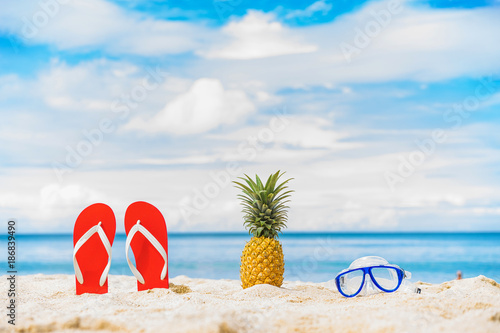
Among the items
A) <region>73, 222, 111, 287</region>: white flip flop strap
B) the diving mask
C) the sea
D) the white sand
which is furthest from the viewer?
the sea

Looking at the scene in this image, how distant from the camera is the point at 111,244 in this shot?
5059mm

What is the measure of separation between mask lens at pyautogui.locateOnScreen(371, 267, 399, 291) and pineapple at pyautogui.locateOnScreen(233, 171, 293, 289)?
43.5 inches

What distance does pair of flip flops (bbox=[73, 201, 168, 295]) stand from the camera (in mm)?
4910

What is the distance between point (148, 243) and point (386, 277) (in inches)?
107

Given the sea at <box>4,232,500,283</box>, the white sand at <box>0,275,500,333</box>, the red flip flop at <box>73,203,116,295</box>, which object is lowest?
the sea at <box>4,232,500,283</box>

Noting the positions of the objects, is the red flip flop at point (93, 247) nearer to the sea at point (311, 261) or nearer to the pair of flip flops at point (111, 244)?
the pair of flip flops at point (111, 244)

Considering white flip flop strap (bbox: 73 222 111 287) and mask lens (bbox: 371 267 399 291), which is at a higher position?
white flip flop strap (bbox: 73 222 111 287)

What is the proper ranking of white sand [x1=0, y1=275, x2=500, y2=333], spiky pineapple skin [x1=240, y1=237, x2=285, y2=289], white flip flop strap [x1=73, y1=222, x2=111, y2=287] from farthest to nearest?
1. spiky pineapple skin [x1=240, y1=237, x2=285, y2=289]
2. white flip flop strap [x1=73, y1=222, x2=111, y2=287]
3. white sand [x1=0, y1=275, x2=500, y2=333]

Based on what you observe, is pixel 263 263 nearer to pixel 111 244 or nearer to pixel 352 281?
pixel 352 281

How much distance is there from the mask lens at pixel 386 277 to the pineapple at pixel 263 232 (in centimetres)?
111

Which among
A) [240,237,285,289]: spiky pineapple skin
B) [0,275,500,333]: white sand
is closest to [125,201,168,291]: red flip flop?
[0,275,500,333]: white sand

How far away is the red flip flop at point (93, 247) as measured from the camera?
16.0ft

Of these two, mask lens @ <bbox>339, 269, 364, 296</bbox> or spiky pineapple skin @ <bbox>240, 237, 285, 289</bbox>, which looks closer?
mask lens @ <bbox>339, 269, 364, 296</bbox>

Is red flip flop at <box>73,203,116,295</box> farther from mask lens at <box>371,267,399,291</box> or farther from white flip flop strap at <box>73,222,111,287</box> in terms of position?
mask lens at <box>371,267,399,291</box>
